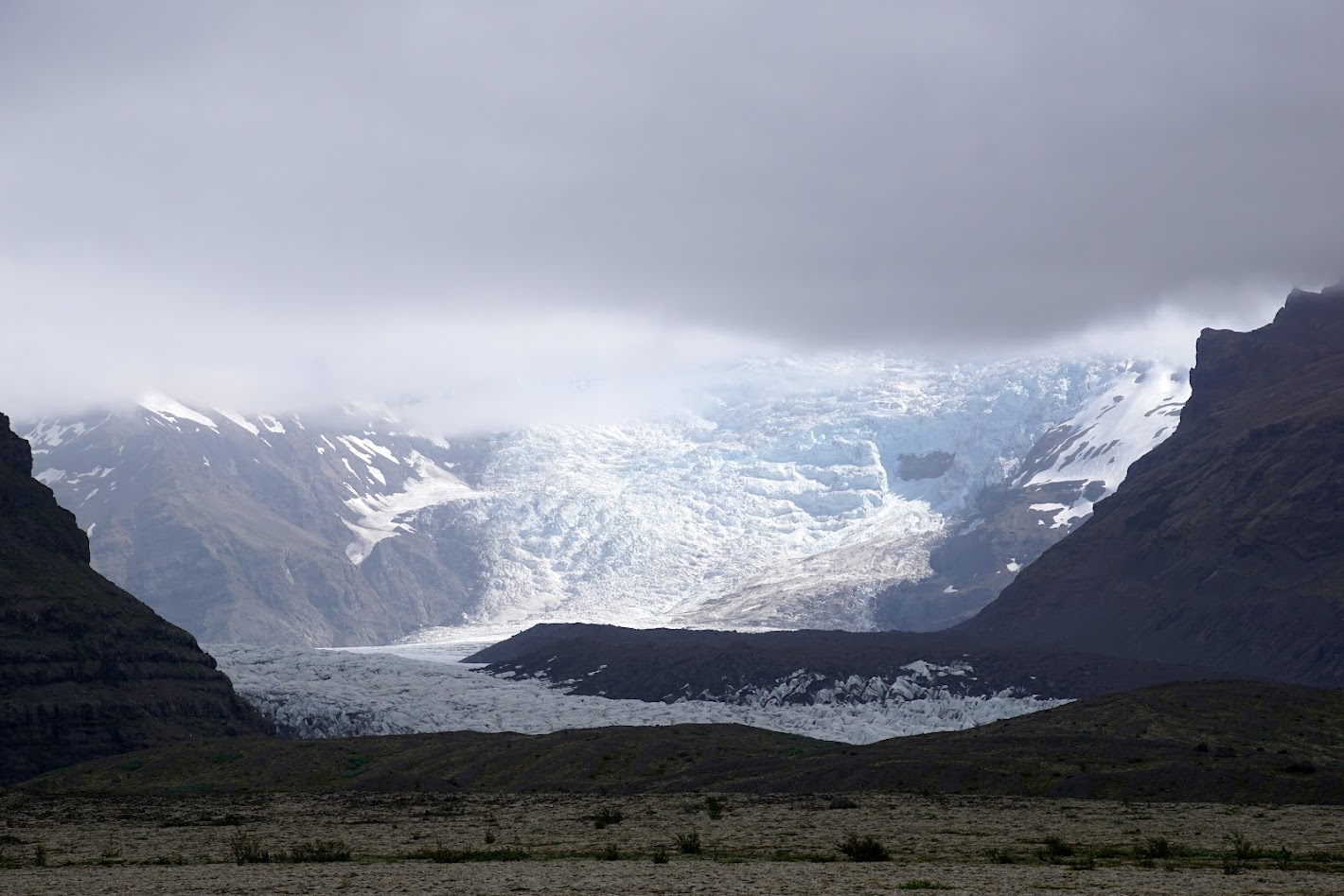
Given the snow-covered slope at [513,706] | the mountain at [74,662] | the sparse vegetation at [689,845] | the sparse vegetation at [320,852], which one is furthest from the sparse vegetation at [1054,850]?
A: the snow-covered slope at [513,706]

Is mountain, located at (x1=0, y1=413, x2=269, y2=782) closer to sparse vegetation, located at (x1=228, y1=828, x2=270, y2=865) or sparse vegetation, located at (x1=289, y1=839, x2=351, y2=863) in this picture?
sparse vegetation, located at (x1=228, y1=828, x2=270, y2=865)

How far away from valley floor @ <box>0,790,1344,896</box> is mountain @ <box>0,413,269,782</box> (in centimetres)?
4476

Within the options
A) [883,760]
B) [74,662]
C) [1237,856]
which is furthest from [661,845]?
[74,662]

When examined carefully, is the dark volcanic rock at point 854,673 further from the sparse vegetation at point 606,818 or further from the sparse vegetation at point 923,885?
the sparse vegetation at point 923,885

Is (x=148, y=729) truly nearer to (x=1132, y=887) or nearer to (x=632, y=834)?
(x=632, y=834)

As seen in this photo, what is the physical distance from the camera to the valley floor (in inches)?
1292

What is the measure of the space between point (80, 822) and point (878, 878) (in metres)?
35.8

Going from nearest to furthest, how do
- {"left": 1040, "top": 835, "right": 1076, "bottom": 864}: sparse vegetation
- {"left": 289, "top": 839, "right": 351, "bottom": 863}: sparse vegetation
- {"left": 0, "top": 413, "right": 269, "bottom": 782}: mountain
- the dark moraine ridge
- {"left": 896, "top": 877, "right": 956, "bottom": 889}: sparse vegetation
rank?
{"left": 896, "top": 877, "right": 956, "bottom": 889}: sparse vegetation
{"left": 1040, "top": 835, "right": 1076, "bottom": 864}: sparse vegetation
{"left": 289, "top": 839, "right": 351, "bottom": 863}: sparse vegetation
the dark moraine ridge
{"left": 0, "top": 413, "right": 269, "bottom": 782}: mountain

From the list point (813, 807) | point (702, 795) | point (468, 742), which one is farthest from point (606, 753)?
point (813, 807)

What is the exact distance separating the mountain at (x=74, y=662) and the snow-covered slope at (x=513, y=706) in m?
21.6

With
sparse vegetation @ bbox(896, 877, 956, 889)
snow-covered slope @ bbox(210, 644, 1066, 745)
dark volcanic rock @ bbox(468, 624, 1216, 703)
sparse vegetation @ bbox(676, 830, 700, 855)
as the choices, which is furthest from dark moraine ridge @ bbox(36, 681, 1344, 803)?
dark volcanic rock @ bbox(468, 624, 1216, 703)

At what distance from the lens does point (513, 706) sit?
6506 inches

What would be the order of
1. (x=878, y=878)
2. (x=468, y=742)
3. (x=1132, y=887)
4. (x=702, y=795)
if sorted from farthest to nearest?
(x=468, y=742)
(x=702, y=795)
(x=878, y=878)
(x=1132, y=887)

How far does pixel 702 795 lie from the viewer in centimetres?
6500
